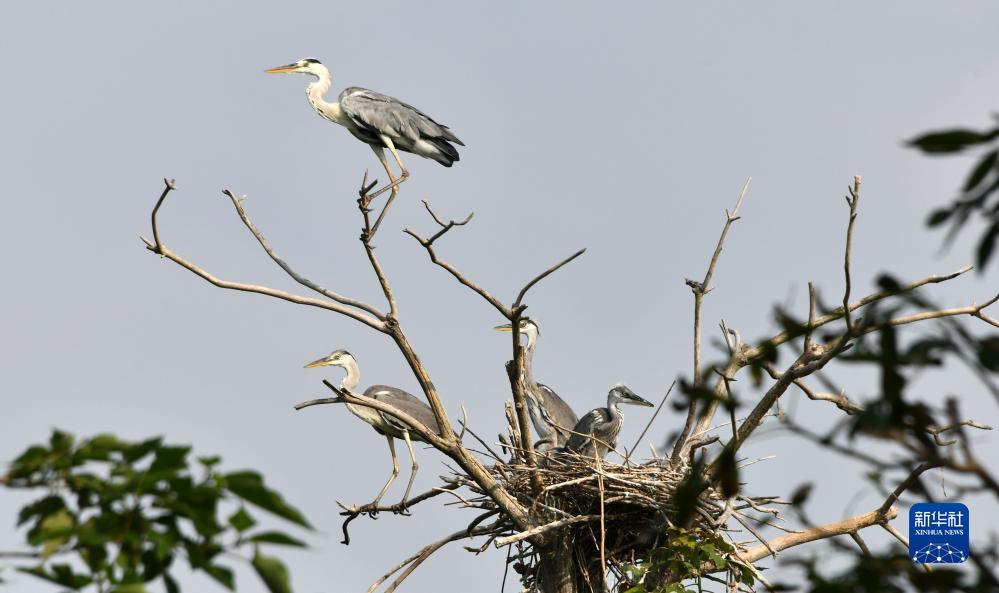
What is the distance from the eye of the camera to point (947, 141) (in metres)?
1.50

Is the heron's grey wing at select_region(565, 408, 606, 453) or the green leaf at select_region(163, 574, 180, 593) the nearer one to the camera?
the green leaf at select_region(163, 574, 180, 593)

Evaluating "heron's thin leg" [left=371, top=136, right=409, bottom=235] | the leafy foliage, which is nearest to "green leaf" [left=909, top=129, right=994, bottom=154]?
the leafy foliage

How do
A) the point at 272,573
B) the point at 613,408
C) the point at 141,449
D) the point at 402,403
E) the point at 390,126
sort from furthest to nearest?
the point at 390,126
the point at 402,403
the point at 613,408
the point at 141,449
the point at 272,573

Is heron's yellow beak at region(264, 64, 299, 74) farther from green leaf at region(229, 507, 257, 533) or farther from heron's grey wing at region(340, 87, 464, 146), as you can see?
green leaf at region(229, 507, 257, 533)

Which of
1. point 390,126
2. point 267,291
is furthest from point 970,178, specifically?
point 390,126

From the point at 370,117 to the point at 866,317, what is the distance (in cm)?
1040

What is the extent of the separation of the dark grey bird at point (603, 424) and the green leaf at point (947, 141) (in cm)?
721

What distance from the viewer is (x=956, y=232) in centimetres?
147

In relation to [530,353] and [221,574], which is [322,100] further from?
[221,574]

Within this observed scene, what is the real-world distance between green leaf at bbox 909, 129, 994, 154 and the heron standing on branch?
1000 cm

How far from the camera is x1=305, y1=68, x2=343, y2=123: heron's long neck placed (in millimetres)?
12336

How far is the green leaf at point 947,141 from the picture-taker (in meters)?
1.49

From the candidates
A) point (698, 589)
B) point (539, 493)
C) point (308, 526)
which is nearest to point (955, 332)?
point (308, 526)

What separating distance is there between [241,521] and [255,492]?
5 cm
